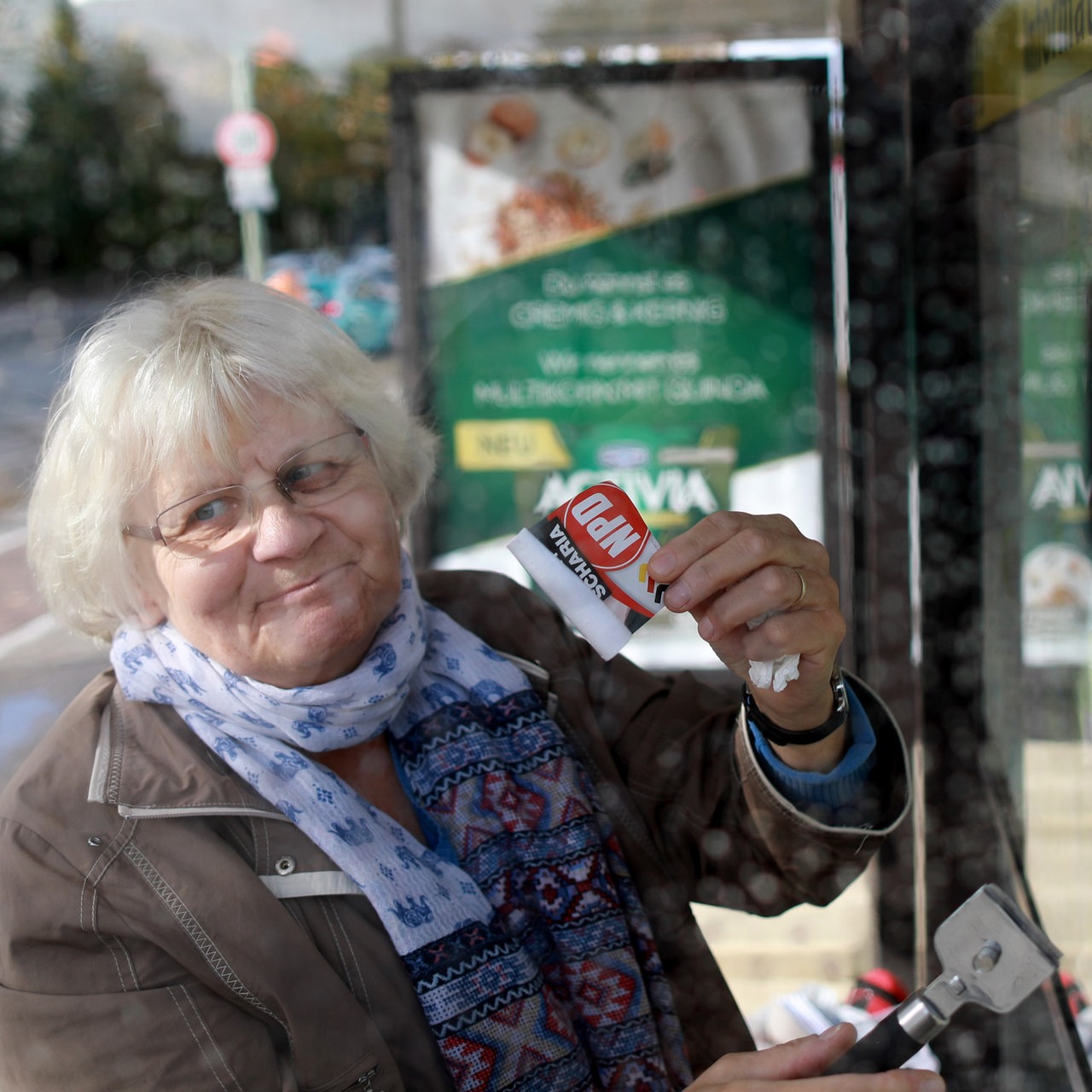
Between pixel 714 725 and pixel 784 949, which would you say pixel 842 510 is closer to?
pixel 784 949

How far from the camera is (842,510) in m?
2.73

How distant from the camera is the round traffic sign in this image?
396 centimetres

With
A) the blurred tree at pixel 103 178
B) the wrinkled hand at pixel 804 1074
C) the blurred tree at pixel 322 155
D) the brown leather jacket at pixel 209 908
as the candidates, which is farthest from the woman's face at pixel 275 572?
the blurred tree at pixel 103 178

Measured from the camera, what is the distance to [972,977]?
98 cm

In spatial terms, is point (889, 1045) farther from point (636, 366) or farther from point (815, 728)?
point (636, 366)

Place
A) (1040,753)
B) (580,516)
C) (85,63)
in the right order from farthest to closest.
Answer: (85,63) < (1040,753) < (580,516)

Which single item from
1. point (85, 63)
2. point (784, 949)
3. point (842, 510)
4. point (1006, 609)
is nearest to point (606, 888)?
point (1006, 609)

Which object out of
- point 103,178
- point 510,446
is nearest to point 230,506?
point 510,446

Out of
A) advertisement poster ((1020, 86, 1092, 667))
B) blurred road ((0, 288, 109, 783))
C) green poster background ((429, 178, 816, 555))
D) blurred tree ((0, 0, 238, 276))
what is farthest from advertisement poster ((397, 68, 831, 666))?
blurred tree ((0, 0, 238, 276))

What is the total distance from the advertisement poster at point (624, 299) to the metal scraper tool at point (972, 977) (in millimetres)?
1806

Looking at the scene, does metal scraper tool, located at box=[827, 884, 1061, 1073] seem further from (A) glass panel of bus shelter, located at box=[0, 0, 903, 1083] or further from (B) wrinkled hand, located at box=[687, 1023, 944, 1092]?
(A) glass panel of bus shelter, located at box=[0, 0, 903, 1083]

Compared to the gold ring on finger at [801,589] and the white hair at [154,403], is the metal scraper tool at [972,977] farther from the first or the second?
the white hair at [154,403]

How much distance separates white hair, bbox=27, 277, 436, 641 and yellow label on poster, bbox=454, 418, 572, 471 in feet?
4.41

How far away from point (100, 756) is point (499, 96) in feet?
6.79
